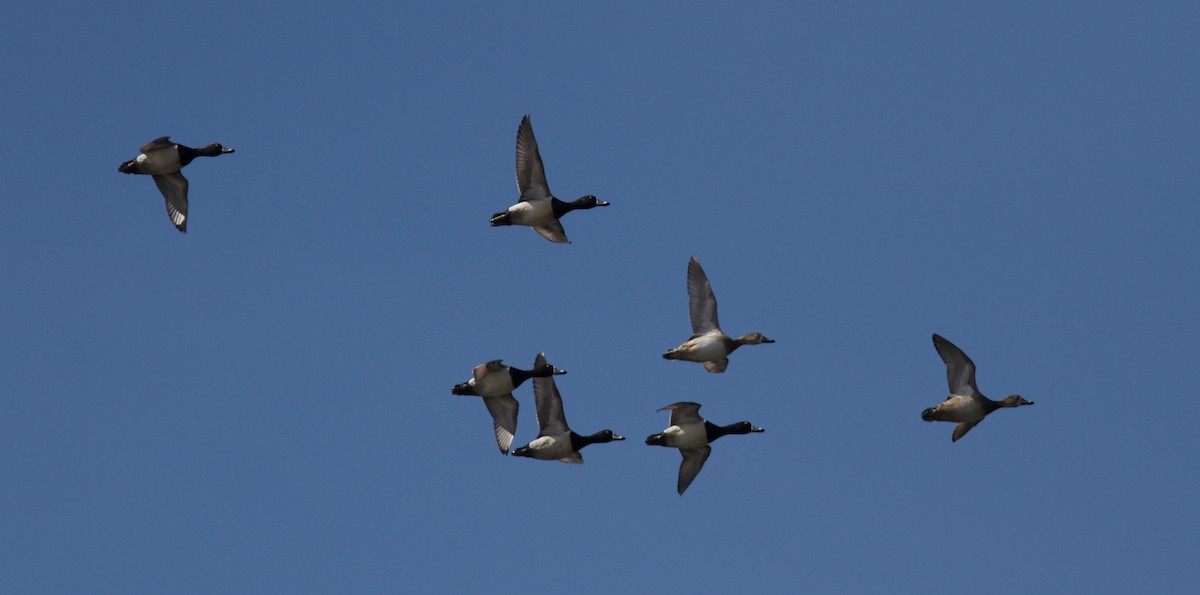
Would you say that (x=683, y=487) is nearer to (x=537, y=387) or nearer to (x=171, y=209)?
(x=537, y=387)

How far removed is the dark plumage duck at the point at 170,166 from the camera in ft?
195

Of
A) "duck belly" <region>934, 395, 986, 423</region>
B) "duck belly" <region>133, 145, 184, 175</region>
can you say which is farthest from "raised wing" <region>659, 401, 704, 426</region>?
"duck belly" <region>133, 145, 184, 175</region>

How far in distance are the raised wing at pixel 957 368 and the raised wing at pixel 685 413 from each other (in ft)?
27.0

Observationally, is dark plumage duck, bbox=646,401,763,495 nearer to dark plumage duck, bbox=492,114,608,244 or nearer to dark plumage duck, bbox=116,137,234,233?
dark plumage duck, bbox=492,114,608,244

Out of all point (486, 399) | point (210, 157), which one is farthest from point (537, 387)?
point (210, 157)

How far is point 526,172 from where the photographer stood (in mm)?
59344

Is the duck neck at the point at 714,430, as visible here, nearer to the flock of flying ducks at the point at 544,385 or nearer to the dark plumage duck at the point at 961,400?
the flock of flying ducks at the point at 544,385

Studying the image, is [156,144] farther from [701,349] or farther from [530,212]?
[701,349]

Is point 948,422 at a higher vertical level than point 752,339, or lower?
lower

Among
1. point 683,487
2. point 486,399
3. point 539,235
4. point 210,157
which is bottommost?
point 683,487

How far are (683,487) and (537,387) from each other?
19.4 feet

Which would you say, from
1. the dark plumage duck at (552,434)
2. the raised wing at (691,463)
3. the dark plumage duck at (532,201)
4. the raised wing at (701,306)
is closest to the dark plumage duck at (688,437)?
the raised wing at (691,463)

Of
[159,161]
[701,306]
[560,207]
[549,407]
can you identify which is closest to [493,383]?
[549,407]

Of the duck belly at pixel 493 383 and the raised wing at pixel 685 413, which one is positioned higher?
the duck belly at pixel 493 383
